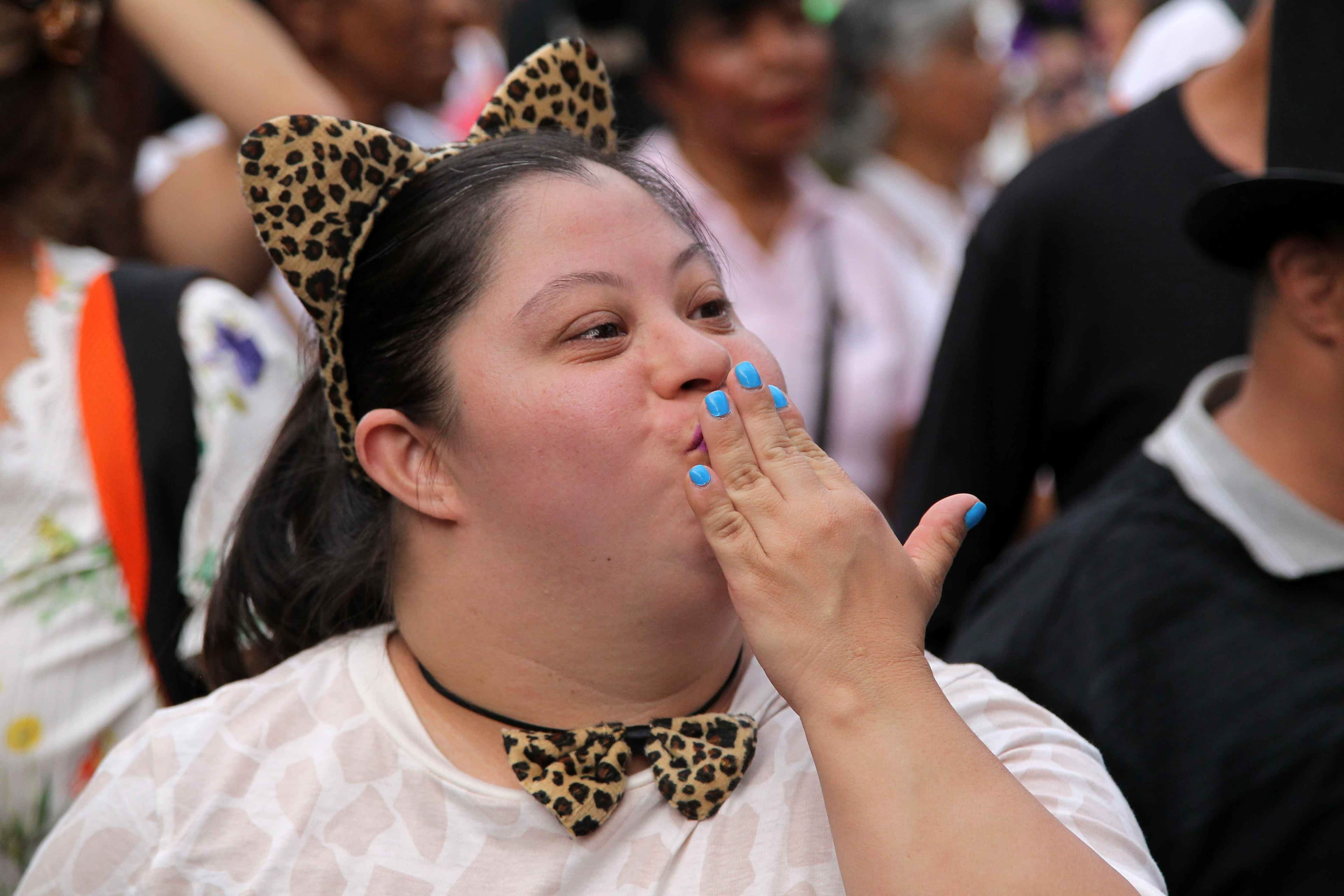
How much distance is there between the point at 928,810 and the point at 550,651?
0.56m

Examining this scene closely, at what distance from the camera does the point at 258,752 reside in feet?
6.03

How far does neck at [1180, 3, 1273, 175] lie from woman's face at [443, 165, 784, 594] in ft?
5.56

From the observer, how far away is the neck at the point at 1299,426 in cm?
247

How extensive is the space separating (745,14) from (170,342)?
7.73ft

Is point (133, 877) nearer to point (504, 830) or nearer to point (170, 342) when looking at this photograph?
point (504, 830)

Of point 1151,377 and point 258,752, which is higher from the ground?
point 1151,377

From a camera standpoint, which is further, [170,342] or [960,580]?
[960,580]

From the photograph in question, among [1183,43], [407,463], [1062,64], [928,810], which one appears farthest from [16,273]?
[1062,64]

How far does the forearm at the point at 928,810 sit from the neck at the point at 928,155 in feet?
13.5

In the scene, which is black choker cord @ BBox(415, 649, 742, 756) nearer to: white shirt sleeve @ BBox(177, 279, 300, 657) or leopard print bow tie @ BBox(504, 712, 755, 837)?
leopard print bow tie @ BBox(504, 712, 755, 837)

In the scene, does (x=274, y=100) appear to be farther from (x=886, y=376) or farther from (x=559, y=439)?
(x=886, y=376)

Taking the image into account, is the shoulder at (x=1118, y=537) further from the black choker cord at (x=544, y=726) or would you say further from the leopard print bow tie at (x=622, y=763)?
the leopard print bow tie at (x=622, y=763)

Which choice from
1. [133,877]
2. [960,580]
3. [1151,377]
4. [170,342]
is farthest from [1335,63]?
[133,877]

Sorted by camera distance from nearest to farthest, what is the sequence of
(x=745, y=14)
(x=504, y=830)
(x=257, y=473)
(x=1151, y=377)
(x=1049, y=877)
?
(x=1049, y=877), (x=504, y=830), (x=257, y=473), (x=1151, y=377), (x=745, y=14)
